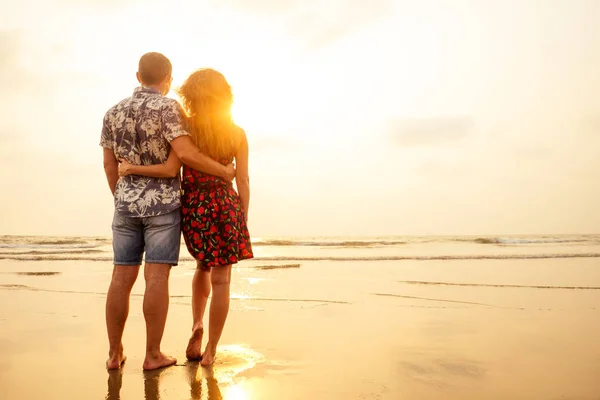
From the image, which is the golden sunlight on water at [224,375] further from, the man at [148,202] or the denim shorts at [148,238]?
the denim shorts at [148,238]

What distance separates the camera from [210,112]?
9.93ft

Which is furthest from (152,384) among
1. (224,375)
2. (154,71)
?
(154,71)

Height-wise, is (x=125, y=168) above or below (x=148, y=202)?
above

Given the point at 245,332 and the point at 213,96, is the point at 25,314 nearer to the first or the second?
the point at 245,332

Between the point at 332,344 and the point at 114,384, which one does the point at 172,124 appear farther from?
the point at 332,344

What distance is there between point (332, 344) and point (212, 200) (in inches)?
51.7

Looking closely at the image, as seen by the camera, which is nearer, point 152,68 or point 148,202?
point 148,202

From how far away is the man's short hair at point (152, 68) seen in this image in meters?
3.00

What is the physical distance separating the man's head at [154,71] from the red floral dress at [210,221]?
54 cm

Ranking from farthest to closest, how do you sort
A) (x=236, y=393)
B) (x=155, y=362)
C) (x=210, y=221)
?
1. (x=210, y=221)
2. (x=155, y=362)
3. (x=236, y=393)

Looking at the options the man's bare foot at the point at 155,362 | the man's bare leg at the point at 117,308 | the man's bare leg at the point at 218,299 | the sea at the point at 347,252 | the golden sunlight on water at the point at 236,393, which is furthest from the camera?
the sea at the point at 347,252

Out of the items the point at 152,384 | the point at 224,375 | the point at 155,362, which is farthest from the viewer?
the point at 155,362

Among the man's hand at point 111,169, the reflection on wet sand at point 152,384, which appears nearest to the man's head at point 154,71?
the man's hand at point 111,169

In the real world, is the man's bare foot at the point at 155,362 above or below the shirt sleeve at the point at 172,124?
below
